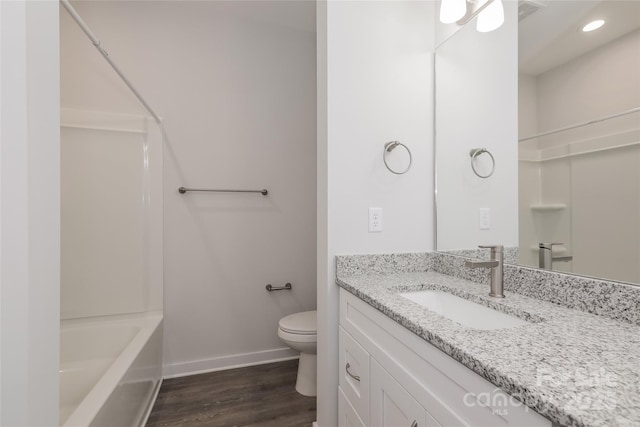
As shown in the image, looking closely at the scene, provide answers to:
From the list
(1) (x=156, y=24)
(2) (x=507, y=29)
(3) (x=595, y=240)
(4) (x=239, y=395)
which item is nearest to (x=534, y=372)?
(3) (x=595, y=240)

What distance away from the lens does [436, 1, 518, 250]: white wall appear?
1138mm

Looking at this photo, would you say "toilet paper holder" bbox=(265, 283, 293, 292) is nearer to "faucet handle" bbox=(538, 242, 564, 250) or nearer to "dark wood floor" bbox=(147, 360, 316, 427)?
"dark wood floor" bbox=(147, 360, 316, 427)

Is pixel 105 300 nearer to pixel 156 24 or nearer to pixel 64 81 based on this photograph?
pixel 64 81

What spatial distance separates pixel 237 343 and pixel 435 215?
Result: 1693 mm

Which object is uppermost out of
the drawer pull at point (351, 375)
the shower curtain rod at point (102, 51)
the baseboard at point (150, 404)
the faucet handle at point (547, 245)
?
the shower curtain rod at point (102, 51)

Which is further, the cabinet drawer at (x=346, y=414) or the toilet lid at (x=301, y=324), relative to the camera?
the toilet lid at (x=301, y=324)

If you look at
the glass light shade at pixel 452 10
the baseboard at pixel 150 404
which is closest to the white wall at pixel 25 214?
the baseboard at pixel 150 404

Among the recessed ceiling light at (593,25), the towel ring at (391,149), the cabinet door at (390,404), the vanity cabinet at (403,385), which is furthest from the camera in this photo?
the towel ring at (391,149)

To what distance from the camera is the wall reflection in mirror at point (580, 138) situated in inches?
31.4

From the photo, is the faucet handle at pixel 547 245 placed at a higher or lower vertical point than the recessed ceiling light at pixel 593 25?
lower

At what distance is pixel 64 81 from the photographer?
1.52 metres

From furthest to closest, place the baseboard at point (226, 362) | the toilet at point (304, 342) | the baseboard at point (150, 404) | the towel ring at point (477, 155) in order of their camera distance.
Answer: the baseboard at point (226, 362) → the toilet at point (304, 342) → the baseboard at point (150, 404) → the towel ring at point (477, 155)

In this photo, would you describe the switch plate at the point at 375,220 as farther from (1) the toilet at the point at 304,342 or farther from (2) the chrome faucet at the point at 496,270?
(1) the toilet at the point at 304,342

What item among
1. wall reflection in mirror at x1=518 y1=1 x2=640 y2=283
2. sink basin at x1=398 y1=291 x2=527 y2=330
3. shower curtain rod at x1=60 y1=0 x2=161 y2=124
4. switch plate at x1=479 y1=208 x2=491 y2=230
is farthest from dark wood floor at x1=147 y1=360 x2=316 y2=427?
shower curtain rod at x1=60 y1=0 x2=161 y2=124
